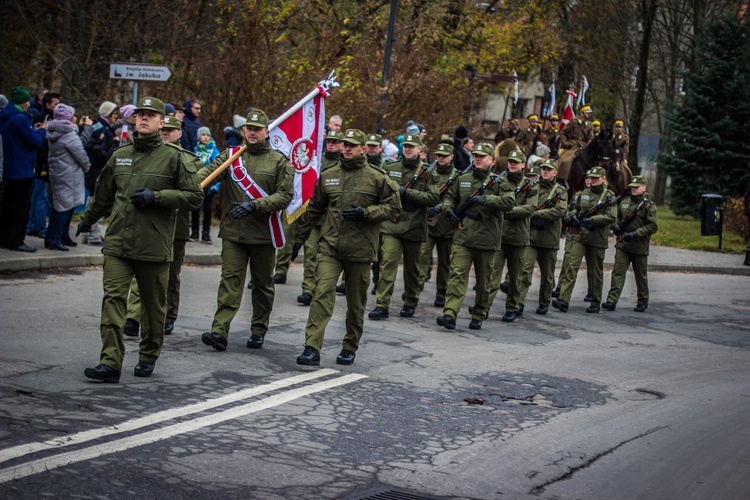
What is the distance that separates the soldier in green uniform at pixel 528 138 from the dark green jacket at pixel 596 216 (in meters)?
9.61

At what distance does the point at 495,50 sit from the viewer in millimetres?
31000

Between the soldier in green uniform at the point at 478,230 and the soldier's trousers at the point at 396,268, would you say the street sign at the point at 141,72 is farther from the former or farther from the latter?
the soldier in green uniform at the point at 478,230

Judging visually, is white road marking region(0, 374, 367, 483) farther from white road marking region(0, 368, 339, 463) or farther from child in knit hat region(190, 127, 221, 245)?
child in knit hat region(190, 127, 221, 245)

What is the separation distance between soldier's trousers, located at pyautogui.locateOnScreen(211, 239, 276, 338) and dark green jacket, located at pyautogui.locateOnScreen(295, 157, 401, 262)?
0.59 metres

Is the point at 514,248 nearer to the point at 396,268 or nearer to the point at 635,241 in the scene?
the point at 396,268

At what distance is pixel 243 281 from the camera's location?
10.1 metres

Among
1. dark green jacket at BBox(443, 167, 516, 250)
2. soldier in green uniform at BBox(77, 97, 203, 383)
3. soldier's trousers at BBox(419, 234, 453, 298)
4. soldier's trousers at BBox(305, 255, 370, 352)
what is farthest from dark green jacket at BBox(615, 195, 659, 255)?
soldier in green uniform at BBox(77, 97, 203, 383)

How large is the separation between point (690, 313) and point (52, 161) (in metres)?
8.66

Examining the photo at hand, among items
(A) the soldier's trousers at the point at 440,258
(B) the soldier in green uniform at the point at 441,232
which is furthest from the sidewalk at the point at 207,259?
(B) the soldier in green uniform at the point at 441,232

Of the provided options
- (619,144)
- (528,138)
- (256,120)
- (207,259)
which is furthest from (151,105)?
(528,138)

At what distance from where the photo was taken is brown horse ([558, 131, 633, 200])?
23.0 m

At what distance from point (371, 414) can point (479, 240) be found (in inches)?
186

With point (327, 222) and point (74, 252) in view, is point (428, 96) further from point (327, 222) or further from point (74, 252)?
point (327, 222)

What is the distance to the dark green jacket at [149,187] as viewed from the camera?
827cm
